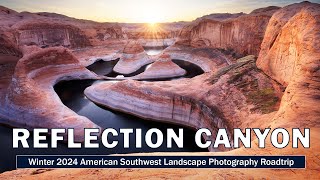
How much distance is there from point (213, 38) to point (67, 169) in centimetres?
4206

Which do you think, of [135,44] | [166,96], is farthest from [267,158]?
[135,44]

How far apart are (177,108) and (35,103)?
1202 cm

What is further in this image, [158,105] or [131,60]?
[131,60]

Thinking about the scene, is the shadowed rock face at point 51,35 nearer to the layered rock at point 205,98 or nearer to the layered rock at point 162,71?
the layered rock at point 162,71

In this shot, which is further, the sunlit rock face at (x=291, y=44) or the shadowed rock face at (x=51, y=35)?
the shadowed rock face at (x=51, y=35)

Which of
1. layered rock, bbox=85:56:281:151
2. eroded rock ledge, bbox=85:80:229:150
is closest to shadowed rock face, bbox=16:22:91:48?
layered rock, bbox=85:56:281:151

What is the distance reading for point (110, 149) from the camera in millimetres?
16719

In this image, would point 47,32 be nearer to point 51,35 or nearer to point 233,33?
point 51,35

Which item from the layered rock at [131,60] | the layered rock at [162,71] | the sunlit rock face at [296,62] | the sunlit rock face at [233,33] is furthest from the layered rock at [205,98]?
the layered rock at [131,60]

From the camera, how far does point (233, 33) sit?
4103 cm

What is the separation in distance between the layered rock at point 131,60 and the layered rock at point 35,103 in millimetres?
12958

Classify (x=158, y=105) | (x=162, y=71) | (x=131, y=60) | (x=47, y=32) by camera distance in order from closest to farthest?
1. (x=158, y=105)
2. (x=162, y=71)
3. (x=131, y=60)
4. (x=47, y=32)

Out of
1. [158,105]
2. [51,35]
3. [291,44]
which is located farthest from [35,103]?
[51,35]

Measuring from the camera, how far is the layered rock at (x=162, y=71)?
3619 cm
